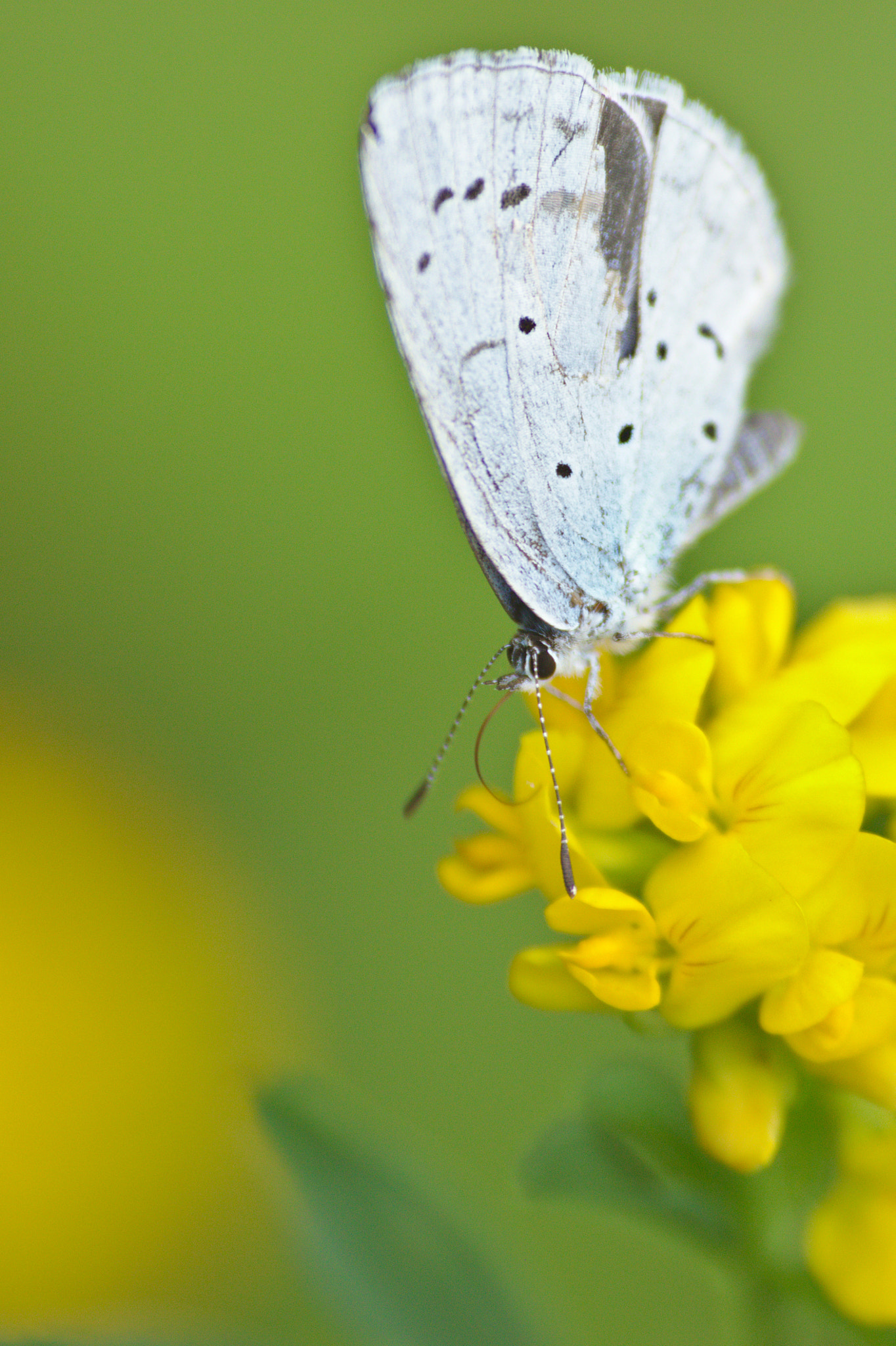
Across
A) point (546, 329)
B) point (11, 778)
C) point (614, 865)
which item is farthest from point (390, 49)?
point (614, 865)

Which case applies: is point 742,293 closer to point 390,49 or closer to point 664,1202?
point 664,1202

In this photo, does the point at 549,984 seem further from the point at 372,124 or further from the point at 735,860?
the point at 372,124

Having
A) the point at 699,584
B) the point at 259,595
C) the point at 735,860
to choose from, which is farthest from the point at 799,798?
the point at 259,595

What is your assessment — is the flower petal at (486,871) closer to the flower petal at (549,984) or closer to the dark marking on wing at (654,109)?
the flower petal at (549,984)

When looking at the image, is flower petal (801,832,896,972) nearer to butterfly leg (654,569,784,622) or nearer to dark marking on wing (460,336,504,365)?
butterfly leg (654,569,784,622)

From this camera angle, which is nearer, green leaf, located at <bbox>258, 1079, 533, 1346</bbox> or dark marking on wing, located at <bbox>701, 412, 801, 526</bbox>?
green leaf, located at <bbox>258, 1079, 533, 1346</bbox>

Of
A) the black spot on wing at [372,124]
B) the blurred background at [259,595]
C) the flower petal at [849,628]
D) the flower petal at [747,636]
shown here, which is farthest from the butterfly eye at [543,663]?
the blurred background at [259,595]

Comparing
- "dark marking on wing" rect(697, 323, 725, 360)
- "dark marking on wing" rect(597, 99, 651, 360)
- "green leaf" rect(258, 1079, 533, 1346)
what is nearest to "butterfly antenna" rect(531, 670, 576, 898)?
"green leaf" rect(258, 1079, 533, 1346)
